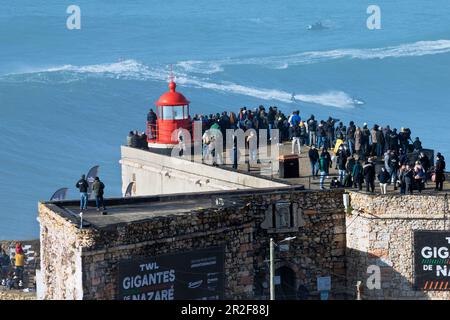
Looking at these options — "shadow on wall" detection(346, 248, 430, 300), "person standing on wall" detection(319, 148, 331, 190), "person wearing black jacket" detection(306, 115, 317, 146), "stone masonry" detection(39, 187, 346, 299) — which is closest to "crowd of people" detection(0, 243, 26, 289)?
"stone masonry" detection(39, 187, 346, 299)

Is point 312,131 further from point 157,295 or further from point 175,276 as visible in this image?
point 157,295

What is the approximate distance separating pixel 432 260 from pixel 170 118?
1546 cm

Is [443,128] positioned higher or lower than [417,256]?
higher

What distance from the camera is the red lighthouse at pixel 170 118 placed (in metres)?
58.8

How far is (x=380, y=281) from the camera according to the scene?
47.4 m

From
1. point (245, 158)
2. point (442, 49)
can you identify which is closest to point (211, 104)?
point (442, 49)

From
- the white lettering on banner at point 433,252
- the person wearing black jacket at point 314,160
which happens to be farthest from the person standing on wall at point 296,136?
the white lettering on banner at point 433,252

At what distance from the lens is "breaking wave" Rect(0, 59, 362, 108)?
5039 inches

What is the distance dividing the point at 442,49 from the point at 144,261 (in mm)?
112416

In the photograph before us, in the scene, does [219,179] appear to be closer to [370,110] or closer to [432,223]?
[432,223]

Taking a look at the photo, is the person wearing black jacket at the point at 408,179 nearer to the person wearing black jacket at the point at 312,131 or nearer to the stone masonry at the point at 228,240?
the stone masonry at the point at 228,240

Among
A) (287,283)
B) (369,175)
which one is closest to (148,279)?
(287,283)

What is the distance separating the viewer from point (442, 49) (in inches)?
5979

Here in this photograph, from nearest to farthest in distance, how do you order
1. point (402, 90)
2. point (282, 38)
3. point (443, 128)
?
point (443, 128), point (402, 90), point (282, 38)
